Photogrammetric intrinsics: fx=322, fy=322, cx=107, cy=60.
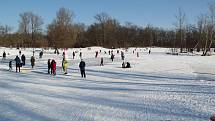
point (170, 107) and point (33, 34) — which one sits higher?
point (33, 34)

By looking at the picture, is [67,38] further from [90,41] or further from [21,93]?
[21,93]

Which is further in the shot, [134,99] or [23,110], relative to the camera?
[134,99]

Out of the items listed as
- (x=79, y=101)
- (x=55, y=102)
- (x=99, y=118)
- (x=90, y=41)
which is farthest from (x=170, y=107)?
(x=90, y=41)

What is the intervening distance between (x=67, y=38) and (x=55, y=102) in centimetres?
5720

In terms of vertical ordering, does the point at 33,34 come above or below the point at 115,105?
above

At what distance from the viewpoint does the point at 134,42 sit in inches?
5192

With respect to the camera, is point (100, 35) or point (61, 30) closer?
point (61, 30)

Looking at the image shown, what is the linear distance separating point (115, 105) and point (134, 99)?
1.47 m

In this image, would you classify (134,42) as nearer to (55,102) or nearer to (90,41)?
(90,41)

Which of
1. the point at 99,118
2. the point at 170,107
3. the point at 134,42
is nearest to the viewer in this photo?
the point at 99,118

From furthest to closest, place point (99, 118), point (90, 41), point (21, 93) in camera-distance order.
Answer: point (90, 41) < point (21, 93) < point (99, 118)

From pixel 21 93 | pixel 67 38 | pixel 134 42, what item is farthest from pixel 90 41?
pixel 21 93

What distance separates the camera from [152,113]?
9906mm

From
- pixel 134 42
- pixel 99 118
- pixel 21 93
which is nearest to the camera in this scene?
pixel 99 118
